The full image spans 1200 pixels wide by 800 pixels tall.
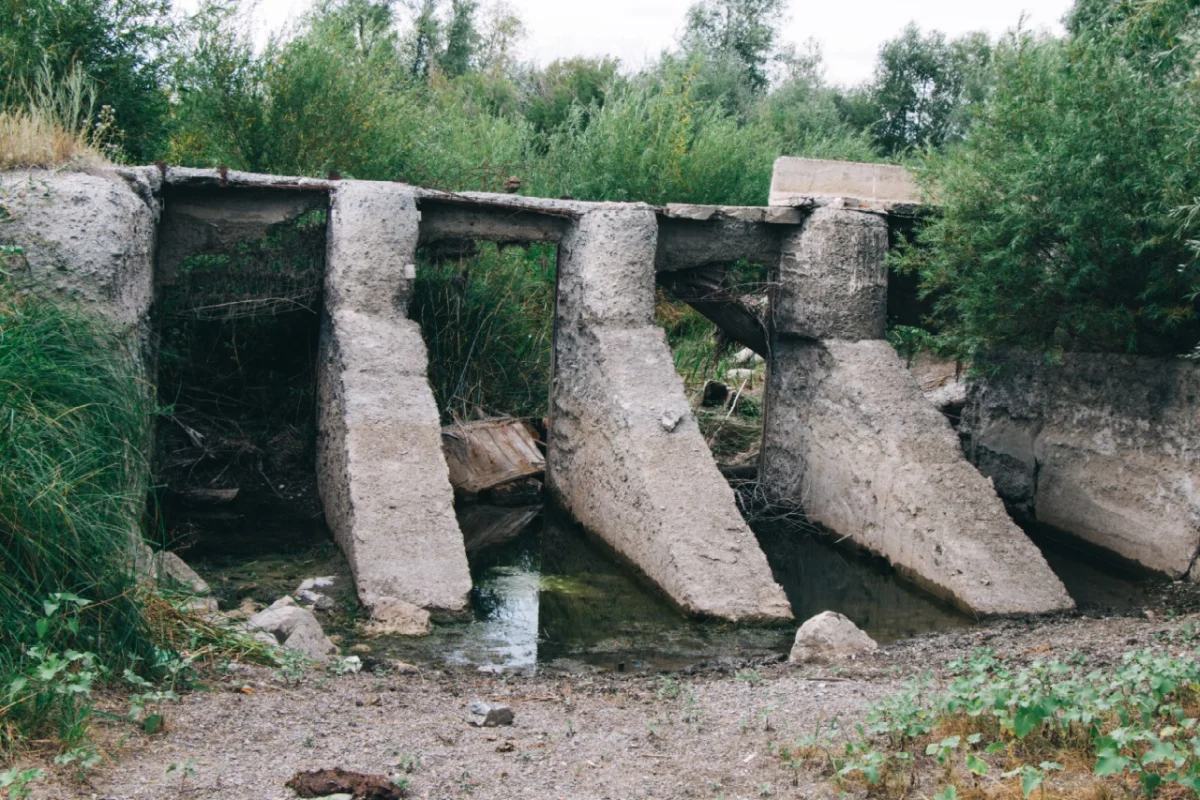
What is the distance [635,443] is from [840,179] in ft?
12.9

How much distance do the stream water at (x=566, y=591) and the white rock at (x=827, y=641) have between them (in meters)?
0.43

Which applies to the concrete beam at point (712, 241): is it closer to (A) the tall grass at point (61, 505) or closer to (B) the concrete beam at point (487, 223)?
(B) the concrete beam at point (487, 223)

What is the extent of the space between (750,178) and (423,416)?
8.87 metres

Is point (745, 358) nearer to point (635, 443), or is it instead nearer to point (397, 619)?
point (635, 443)

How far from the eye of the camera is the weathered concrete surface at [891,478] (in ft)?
23.2

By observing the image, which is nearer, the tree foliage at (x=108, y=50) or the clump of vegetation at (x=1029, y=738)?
the clump of vegetation at (x=1029, y=738)

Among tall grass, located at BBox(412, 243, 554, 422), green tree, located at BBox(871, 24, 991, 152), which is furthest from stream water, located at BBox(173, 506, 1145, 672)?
green tree, located at BBox(871, 24, 991, 152)

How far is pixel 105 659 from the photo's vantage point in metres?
4.14

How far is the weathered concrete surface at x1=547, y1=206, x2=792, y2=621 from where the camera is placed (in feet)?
22.5

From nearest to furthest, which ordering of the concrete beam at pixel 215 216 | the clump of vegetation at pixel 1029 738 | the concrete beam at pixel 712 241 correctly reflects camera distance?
1. the clump of vegetation at pixel 1029 738
2. the concrete beam at pixel 215 216
3. the concrete beam at pixel 712 241

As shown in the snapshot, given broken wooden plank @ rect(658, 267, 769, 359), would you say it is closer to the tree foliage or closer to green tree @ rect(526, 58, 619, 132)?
the tree foliage

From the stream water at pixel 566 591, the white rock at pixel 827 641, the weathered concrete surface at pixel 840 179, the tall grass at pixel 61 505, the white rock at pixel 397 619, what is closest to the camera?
the tall grass at pixel 61 505

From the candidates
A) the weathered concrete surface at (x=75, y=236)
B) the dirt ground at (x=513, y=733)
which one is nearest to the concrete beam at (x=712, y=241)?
the weathered concrete surface at (x=75, y=236)

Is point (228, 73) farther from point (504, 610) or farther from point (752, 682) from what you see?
point (752, 682)
